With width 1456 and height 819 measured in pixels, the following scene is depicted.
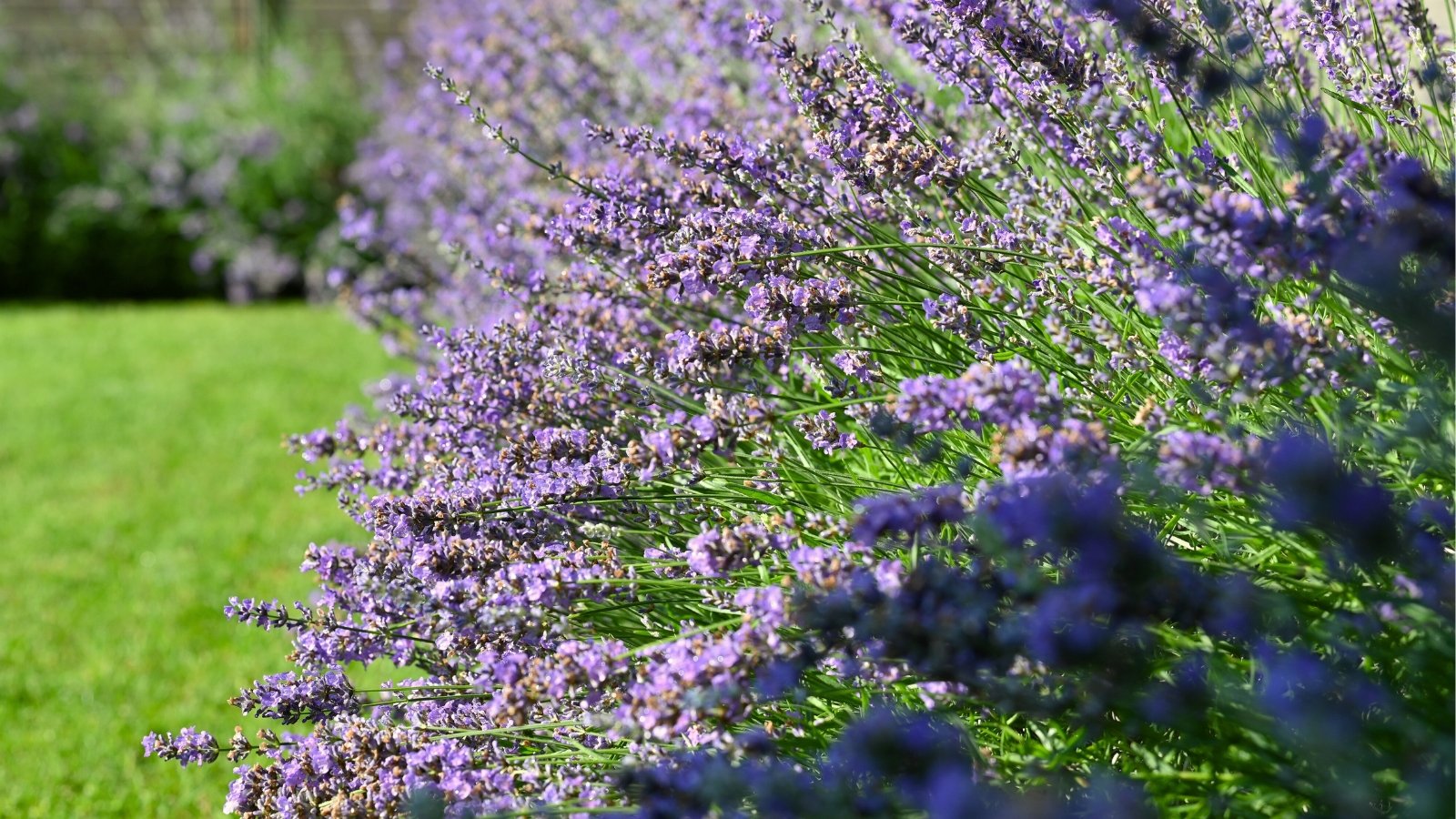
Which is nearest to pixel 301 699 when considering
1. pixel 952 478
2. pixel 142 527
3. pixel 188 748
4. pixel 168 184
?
pixel 188 748

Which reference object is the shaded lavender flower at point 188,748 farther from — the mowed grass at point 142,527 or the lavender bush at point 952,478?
the mowed grass at point 142,527

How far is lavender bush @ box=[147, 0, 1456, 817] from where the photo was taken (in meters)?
1.29

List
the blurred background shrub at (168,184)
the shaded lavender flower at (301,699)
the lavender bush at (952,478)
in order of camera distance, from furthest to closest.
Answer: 1. the blurred background shrub at (168,184)
2. the shaded lavender flower at (301,699)
3. the lavender bush at (952,478)

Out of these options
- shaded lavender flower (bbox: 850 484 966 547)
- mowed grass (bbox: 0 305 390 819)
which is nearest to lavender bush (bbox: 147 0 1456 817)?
shaded lavender flower (bbox: 850 484 966 547)

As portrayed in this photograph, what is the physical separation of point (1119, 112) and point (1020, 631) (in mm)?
924

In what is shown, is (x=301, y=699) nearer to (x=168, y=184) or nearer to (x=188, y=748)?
(x=188, y=748)

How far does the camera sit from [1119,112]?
6.20 feet

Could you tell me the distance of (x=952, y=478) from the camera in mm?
1848

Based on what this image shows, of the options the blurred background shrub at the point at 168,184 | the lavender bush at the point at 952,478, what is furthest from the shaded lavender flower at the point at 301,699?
the blurred background shrub at the point at 168,184

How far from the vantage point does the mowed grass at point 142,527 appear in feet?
10.6

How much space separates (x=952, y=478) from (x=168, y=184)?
333 inches

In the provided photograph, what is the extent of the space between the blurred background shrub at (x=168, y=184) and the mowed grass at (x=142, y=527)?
92 centimetres

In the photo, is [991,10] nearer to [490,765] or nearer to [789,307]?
[789,307]

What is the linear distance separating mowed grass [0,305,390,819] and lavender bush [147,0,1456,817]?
120cm
